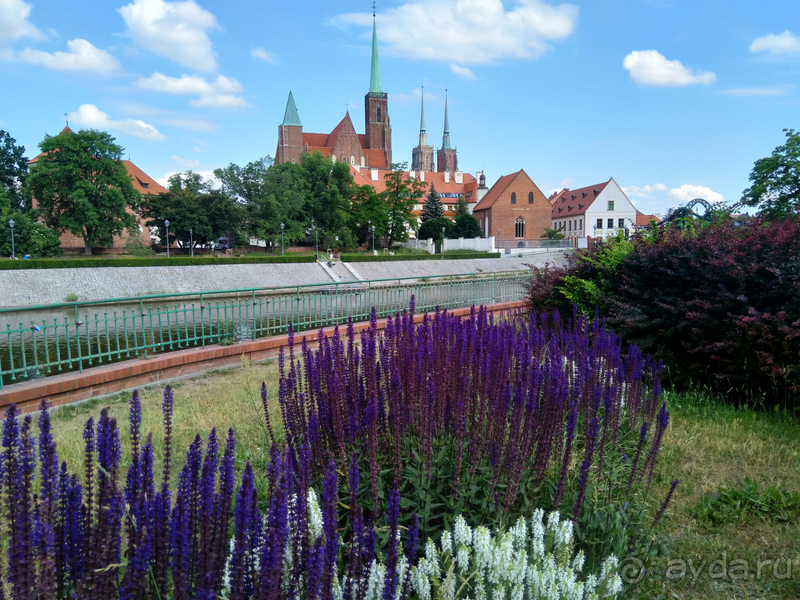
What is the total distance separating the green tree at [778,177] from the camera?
31875 millimetres

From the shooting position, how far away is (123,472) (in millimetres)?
3947

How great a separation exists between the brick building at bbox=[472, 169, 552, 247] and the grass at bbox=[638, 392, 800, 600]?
6957 cm

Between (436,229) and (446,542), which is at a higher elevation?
(436,229)

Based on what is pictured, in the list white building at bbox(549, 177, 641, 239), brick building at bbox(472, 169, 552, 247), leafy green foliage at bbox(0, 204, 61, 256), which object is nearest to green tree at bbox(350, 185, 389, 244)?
brick building at bbox(472, 169, 552, 247)

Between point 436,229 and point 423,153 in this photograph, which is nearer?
point 436,229

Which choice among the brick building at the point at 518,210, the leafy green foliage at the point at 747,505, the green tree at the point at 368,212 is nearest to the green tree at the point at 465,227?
the brick building at the point at 518,210

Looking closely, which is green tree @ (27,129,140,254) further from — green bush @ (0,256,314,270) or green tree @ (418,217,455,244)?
green tree @ (418,217,455,244)

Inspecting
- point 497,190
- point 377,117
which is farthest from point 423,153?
point 497,190

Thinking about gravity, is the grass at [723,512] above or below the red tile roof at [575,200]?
below

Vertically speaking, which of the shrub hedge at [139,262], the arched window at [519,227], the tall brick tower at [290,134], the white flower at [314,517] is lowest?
the white flower at [314,517]

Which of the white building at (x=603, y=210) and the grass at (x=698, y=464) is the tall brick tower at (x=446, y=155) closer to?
the white building at (x=603, y=210)

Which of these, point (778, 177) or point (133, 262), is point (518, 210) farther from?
point (133, 262)

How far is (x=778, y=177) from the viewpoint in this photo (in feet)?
107

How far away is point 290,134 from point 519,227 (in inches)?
1548
